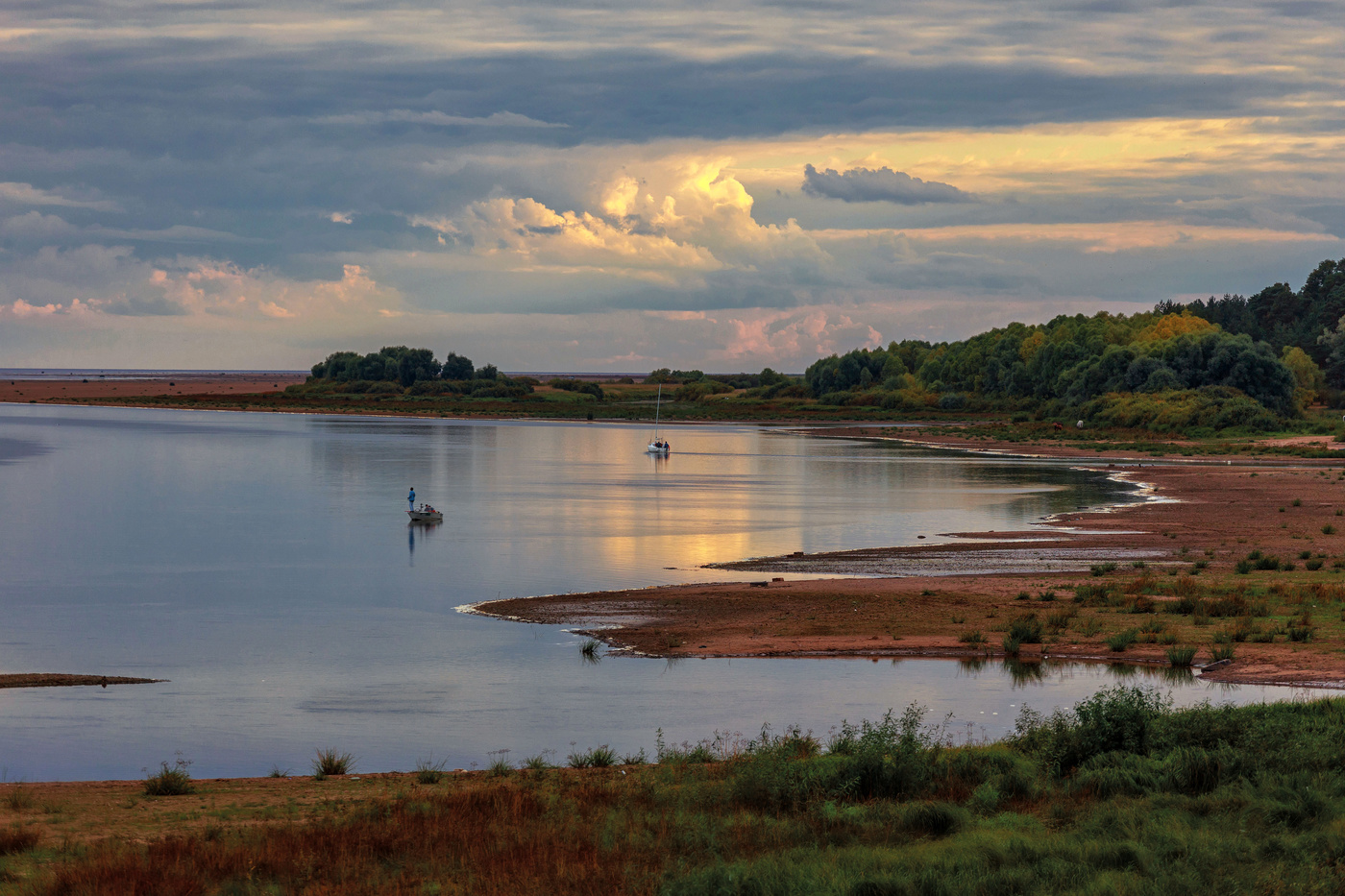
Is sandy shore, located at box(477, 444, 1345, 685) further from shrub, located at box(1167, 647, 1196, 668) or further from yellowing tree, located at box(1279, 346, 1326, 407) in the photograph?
yellowing tree, located at box(1279, 346, 1326, 407)

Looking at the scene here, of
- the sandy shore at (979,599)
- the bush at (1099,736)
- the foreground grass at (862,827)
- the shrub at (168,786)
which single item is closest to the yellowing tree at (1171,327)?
the sandy shore at (979,599)

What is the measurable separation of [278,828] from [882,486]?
5961 cm

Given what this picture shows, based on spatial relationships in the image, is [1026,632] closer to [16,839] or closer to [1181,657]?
[1181,657]

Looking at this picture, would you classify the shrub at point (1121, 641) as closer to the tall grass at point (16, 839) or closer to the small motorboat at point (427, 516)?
the tall grass at point (16, 839)

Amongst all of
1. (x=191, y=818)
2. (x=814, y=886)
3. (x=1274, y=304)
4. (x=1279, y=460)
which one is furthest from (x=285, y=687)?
(x=1274, y=304)

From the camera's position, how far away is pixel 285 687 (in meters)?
22.6

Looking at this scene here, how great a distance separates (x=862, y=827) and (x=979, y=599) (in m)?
18.6

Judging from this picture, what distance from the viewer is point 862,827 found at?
11859 millimetres

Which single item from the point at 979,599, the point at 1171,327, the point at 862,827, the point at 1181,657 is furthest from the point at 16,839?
the point at 1171,327

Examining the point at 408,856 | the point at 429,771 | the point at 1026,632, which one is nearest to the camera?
the point at 408,856

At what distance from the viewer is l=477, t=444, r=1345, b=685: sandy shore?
24234 millimetres

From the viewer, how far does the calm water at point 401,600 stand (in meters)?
19.5

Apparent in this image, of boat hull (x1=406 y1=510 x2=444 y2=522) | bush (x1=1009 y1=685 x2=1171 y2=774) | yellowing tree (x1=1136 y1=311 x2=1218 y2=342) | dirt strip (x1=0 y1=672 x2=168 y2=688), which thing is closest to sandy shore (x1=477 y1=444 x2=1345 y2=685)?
bush (x1=1009 y1=685 x2=1171 y2=774)

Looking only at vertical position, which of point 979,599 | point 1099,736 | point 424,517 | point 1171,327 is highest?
point 1171,327
